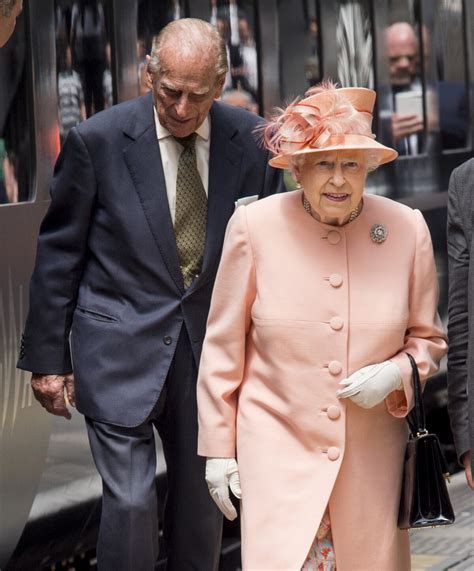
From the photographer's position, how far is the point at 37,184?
5.28 m

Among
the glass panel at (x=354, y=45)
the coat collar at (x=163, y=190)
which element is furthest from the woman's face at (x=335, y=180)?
the glass panel at (x=354, y=45)

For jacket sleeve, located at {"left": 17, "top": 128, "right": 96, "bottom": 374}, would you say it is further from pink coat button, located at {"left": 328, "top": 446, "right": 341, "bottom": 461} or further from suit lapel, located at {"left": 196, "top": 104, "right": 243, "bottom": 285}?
pink coat button, located at {"left": 328, "top": 446, "right": 341, "bottom": 461}

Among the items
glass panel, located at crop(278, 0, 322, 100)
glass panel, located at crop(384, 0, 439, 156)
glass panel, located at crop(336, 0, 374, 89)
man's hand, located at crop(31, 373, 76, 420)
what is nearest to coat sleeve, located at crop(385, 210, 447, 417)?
man's hand, located at crop(31, 373, 76, 420)

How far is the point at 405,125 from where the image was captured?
8523mm

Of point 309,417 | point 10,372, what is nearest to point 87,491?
point 10,372

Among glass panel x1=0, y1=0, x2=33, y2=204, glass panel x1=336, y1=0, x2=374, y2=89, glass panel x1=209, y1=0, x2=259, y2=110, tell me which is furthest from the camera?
glass panel x1=336, y1=0, x2=374, y2=89

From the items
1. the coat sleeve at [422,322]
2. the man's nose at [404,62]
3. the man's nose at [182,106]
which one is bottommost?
the coat sleeve at [422,322]

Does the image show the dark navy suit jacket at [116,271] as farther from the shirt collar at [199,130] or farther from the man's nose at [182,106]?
the man's nose at [182,106]

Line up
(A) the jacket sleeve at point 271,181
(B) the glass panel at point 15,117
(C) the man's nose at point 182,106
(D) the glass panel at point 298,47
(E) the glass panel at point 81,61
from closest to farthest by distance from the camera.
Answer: (C) the man's nose at point 182,106 → (A) the jacket sleeve at point 271,181 → (B) the glass panel at point 15,117 → (E) the glass panel at point 81,61 → (D) the glass panel at point 298,47

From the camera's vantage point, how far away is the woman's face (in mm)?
4055

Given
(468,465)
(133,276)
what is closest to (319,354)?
(468,465)

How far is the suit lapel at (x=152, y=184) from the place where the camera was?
15.6ft

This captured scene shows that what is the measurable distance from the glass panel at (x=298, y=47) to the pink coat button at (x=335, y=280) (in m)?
2.83

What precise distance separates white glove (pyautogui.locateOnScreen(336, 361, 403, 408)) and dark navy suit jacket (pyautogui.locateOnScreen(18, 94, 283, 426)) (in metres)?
0.88
